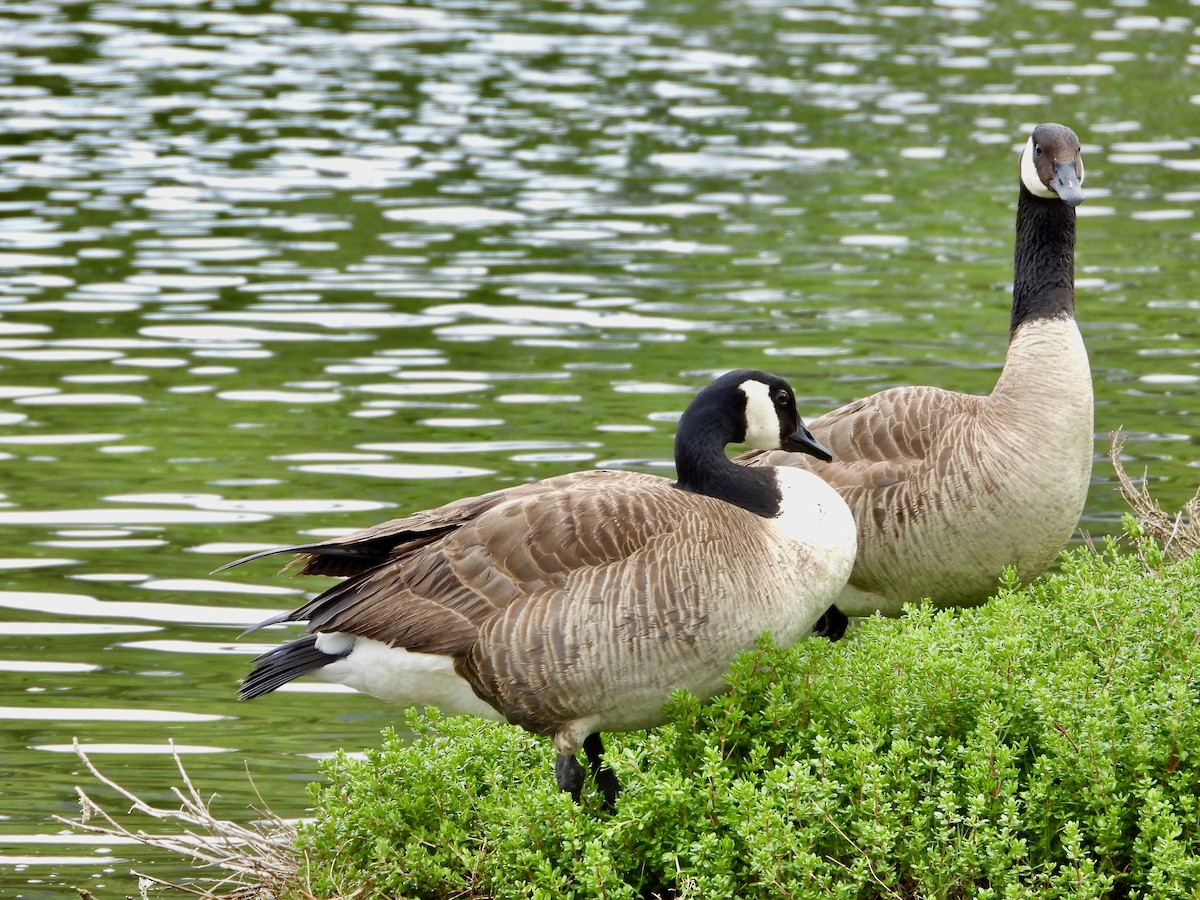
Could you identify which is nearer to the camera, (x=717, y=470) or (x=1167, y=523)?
(x=717, y=470)

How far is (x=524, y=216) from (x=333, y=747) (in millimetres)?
13732

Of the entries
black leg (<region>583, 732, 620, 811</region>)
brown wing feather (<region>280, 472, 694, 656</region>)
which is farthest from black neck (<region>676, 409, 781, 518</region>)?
black leg (<region>583, 732, 620, 811</region>)

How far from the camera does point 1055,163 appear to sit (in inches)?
389

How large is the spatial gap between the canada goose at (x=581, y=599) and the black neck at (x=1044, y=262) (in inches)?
101

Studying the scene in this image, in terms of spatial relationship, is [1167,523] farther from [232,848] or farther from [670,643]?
[232,848]

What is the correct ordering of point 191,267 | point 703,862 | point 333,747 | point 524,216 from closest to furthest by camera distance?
1. point 703,862
2. point 333,747
3. point 191,267
4. point 524,216

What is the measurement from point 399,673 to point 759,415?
1.88 meters

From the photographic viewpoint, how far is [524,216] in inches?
906

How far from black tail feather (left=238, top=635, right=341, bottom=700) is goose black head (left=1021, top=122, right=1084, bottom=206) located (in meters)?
4.50

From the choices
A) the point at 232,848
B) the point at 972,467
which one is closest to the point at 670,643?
the point at 232,848

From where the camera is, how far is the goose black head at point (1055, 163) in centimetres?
980

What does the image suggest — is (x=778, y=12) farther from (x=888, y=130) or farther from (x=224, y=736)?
(x=224, y=736)

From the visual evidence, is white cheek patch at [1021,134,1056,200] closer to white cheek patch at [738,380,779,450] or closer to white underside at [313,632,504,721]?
white cheek patch at [738,380,779,450]

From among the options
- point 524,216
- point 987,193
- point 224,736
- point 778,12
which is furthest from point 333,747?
point 778,12
